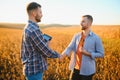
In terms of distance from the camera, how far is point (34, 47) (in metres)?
3.81

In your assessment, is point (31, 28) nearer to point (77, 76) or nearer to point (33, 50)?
point (33, 50)

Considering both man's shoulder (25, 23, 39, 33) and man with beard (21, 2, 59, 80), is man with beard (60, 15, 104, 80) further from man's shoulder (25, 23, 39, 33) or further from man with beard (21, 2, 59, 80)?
man's shoulder (25, 23, 39, 33)

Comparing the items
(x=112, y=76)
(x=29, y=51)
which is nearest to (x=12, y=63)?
(x=112, y=76)

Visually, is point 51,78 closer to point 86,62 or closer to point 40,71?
point 86,62

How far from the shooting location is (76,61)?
4.76 m

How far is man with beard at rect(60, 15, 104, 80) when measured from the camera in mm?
4574

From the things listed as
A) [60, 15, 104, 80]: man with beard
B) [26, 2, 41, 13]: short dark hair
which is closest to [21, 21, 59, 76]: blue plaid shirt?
[26, 2, 41, 13]: short dark hair

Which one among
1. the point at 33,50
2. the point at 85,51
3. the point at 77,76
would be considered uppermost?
the point at 33,50

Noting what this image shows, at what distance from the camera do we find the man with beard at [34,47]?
12.3 feet

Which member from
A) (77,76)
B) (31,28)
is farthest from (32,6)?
(77,76)

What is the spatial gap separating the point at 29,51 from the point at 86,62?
125 cm

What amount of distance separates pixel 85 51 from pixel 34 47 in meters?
1.07

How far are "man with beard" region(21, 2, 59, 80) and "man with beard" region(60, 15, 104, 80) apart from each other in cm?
81

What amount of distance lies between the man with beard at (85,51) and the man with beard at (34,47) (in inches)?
31.9
